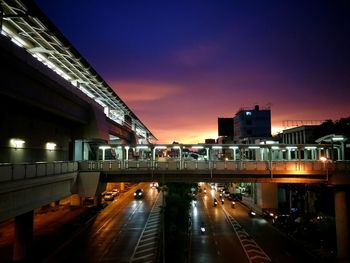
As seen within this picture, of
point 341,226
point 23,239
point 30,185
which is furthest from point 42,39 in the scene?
point 341,226

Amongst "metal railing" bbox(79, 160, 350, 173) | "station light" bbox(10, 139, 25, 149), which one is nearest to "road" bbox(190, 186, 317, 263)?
"metal railing" bbox(79, 160, 350, 173)

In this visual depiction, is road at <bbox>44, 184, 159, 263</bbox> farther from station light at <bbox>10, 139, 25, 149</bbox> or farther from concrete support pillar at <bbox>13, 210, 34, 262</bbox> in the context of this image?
station light at <bbox>10, 139, 25, 149</bbox>

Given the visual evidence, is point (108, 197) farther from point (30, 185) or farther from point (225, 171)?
point (30, 185)

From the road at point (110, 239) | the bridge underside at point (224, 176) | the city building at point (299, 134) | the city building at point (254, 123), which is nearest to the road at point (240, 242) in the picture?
the road at point (110, 239)

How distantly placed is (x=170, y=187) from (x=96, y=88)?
22.6 meters

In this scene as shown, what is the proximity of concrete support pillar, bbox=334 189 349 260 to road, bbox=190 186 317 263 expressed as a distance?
2665 mm

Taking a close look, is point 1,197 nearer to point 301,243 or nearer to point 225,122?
point 301,243

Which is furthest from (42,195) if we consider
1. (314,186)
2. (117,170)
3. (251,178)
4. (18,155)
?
(314,186)

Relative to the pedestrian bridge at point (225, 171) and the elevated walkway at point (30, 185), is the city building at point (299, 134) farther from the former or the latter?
the elevated walkway at point (30, 185)

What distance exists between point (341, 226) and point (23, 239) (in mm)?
27615

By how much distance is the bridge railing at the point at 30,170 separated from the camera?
1758 cm

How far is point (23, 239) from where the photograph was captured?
27.7 m

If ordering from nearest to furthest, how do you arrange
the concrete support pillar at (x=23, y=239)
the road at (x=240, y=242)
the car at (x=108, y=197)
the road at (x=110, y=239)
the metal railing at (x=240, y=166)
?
the concrete support pillar at (x=23, y=239)
the road at (x=110, y=239)
the road at (x=240, y=242)
the metal railing at (x=240, y=166)
the car at (x=108, y=197)

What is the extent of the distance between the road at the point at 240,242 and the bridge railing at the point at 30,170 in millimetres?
14126
